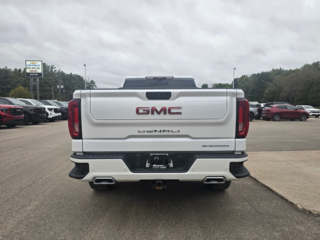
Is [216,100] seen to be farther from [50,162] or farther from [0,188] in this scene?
[50,162]

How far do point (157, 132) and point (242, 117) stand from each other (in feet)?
3.43

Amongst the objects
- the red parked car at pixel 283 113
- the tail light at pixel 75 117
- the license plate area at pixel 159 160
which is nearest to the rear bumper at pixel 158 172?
the license plate area at pixel 159 160

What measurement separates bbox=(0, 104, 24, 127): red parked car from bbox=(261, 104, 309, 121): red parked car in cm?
1928

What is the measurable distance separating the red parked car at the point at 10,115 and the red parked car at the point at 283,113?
19278mm

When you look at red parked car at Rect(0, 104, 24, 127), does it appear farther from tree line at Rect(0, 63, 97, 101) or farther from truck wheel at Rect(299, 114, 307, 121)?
tree line at Rect(0, 63, 97, 101)

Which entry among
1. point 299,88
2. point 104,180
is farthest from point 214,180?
point 299,88

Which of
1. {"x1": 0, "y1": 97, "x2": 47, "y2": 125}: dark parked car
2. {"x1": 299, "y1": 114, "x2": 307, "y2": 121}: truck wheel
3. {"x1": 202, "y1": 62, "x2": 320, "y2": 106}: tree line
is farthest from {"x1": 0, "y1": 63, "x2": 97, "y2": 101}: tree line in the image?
→ {"x1": 202, "y1": 62, "x2": 320, "y2": 106}: tree line

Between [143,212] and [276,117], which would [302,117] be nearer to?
[276,117]

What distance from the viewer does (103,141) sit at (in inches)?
111

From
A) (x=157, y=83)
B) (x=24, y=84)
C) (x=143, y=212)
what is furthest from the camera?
(x=24, y=84)

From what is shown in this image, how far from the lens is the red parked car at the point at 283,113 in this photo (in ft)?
67.7

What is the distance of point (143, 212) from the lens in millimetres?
3096

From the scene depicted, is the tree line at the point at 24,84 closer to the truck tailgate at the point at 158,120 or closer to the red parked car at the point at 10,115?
the red parked car at the point at 10,115

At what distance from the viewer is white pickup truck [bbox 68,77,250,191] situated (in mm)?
2783
